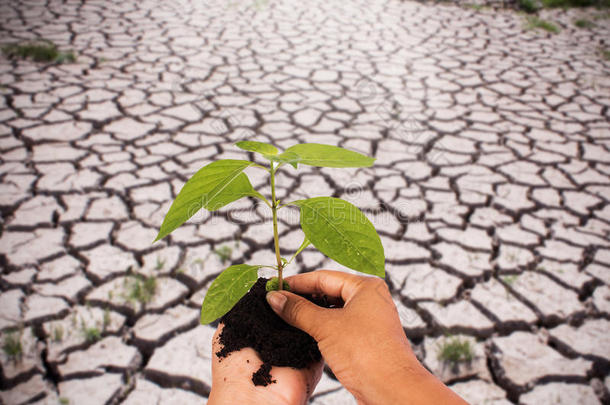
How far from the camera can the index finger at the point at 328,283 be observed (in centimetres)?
90

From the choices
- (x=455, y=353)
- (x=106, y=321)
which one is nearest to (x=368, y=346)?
(x=455, y=353)

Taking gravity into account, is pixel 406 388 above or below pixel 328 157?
below

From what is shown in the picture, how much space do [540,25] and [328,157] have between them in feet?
21.1

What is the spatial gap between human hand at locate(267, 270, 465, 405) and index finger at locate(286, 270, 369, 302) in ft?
0.04

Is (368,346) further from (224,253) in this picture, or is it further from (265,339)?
(224,253)

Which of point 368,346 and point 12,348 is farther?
point 12,348

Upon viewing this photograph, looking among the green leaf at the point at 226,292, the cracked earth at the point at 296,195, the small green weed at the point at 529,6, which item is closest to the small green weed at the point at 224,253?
the cracked earth at the point at 296,195

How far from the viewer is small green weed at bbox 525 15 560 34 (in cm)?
573

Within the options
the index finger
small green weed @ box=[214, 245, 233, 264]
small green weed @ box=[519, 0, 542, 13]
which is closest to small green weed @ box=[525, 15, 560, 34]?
small green weed @ box=[519, 0, 542, 13]

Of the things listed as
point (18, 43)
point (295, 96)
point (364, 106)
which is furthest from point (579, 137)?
point (18, 43)

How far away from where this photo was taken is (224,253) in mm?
1966

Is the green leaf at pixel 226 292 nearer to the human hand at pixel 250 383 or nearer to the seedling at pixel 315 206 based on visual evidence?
the seedling at pixel 315 206

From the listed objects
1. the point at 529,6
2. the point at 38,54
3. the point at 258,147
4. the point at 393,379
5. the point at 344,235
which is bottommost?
the point at 38,54

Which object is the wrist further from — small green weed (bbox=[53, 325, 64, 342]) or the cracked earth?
small green weed (bbox=[53, 325, 64, 342])
